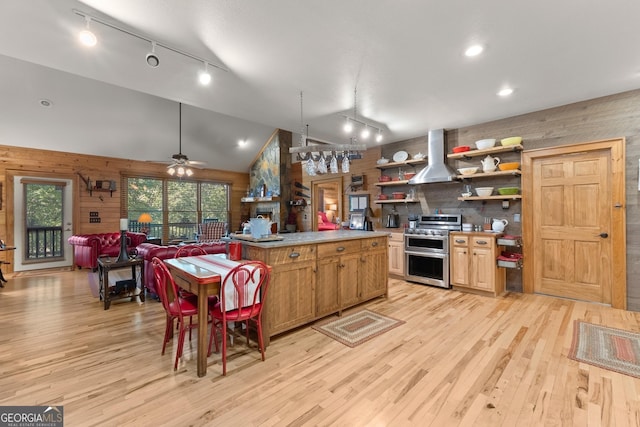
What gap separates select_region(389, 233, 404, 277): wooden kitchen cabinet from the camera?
5.20 m

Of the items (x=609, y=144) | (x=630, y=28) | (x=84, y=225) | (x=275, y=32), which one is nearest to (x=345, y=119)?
(x=275, y=32)

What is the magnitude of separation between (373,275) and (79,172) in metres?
7.09

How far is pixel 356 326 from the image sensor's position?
10.2 ft

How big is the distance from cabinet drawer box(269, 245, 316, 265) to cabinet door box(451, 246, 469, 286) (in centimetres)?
269

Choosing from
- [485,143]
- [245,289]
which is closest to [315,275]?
[245,289]

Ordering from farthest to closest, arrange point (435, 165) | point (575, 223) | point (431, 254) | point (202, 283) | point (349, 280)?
point (435, 165) → point (431, 254) → point (575, 223) → point (349, 280) → point (202, 283)

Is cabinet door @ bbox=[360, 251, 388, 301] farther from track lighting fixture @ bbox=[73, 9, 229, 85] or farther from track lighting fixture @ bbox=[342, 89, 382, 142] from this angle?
track lighting fixture @ bbox=[73, 9, 229, 85]

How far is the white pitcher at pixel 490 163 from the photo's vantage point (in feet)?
14.6

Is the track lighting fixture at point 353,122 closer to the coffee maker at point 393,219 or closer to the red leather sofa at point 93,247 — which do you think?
the coffee maker at point 393,219

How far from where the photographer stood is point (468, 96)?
3.73m

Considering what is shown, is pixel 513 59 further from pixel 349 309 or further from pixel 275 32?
pixel 349 309

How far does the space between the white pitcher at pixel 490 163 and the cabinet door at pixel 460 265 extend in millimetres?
1305

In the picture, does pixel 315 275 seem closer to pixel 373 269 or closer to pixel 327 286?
pixel 327 286

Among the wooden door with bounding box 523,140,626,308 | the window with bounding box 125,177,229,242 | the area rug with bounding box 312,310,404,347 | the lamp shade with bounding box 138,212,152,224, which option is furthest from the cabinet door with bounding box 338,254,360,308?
the window with bounding box 125,177,229,242
